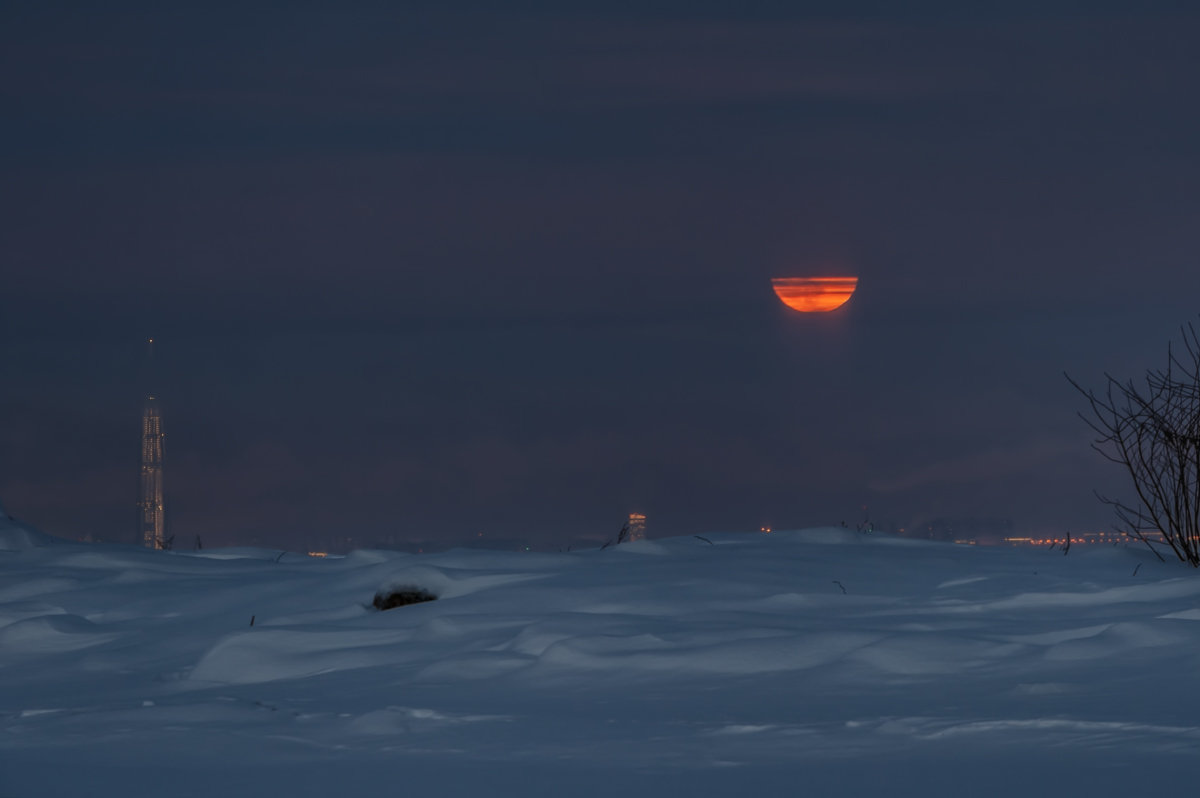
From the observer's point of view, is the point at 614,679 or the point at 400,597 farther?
the point at 400,597

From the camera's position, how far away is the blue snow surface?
2895mm

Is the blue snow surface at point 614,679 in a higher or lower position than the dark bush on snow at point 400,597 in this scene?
lower

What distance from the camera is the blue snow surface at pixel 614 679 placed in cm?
289

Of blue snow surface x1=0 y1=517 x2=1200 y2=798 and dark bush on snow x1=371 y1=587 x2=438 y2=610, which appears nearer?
blue snow surface x1=0 y1=517 x2=1200 y2=798

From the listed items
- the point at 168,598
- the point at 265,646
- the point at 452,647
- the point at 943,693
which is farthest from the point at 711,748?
the point at 168,598

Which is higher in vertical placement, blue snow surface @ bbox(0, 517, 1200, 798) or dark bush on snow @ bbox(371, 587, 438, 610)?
dark bush on snow @ bbox(371, 587, 438, 610)

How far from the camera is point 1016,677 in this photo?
3859mm

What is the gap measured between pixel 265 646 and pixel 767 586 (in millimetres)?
2365

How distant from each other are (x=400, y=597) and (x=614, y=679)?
2.03 metres

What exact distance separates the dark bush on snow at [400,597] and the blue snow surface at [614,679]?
0.07 meters

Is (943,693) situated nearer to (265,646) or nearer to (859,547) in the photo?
(265,646)

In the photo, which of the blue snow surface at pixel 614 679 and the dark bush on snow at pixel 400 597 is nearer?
the blue snow surface at pixel 614 679

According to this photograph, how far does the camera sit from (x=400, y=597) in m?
5.81

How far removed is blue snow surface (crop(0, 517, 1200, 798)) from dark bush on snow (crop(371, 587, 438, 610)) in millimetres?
73
